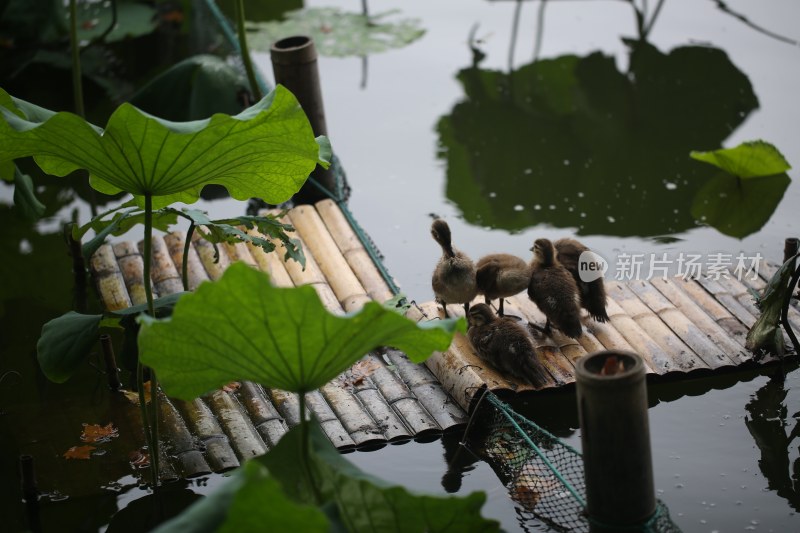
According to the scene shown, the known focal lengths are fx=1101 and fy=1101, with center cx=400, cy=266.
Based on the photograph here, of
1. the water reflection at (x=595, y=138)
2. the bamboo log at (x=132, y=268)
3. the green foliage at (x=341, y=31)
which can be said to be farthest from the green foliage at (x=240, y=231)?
the green foliage at (x=341, y=31)

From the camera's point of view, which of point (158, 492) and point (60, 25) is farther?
point (60, 25)

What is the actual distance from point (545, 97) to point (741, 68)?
49.3 inches

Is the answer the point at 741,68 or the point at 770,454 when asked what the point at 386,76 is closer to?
the point at 741,68

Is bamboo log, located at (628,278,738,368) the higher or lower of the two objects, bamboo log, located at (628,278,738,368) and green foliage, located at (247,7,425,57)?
the higher

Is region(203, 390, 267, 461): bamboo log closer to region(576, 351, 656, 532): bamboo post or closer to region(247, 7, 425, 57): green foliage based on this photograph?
region(576, 351, 656, 532): bamboo post

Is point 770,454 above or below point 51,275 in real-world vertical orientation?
above

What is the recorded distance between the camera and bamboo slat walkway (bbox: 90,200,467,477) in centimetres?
387

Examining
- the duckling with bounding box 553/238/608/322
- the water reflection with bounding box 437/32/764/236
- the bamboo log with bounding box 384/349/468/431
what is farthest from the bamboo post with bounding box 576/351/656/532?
the water reflection with bounding box 437/32/764/236

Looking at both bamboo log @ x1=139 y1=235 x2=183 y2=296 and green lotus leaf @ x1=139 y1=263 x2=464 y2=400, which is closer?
green lotus leaf @ x1=139 y1=263 x2=464 y2=400

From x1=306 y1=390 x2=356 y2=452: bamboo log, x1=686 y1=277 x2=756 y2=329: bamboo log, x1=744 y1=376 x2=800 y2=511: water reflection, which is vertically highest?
x1=686 y1=277 x2=756 y2=329: bamboo log

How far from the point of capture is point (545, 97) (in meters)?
6.86

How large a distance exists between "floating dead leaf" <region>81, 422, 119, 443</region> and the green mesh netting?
128cm

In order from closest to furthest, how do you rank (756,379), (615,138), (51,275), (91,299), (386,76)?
(756,379)
(91,299)
(51,275)
(615,138)
(386,76)

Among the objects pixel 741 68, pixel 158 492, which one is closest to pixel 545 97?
pixel 741 68
